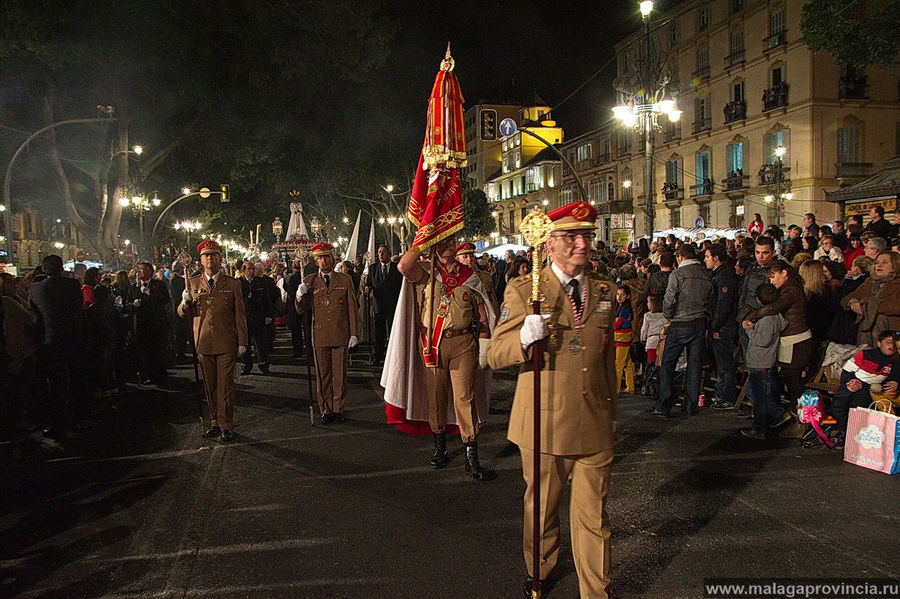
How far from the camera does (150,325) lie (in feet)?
37.5

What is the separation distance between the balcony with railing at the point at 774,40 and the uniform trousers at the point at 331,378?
34.6 meters

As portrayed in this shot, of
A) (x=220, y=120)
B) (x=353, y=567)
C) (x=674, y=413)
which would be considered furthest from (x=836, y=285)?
(x=220, y=120)

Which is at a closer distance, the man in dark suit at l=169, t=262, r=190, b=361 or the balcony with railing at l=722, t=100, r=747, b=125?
the man in dark suit at l=169, t=262, r=190, b=361

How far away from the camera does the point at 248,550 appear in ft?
14.7

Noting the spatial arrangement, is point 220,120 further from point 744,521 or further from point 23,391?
point 744,521

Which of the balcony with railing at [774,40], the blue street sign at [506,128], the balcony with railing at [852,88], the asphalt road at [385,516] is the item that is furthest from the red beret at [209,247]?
the balcony with railing at [774,40]

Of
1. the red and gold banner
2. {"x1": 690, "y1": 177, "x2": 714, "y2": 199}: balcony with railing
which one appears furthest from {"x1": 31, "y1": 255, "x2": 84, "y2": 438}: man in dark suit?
{"x1": 690, "y1": 177, "x2": 714, "y2": 199}: balcony with railing

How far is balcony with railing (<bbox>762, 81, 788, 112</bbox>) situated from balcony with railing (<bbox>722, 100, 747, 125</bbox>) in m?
2.11

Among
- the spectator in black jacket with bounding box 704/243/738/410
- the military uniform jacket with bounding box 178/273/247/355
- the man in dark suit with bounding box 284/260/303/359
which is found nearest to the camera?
the military uniform jacket with bounding box 178/273/247/355

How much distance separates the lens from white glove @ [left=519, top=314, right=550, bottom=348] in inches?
133

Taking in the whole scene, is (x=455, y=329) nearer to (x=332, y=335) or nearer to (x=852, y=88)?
(x=332, y=335)

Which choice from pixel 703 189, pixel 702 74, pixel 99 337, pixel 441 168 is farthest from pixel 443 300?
pixel 702 74

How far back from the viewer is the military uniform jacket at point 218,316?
24.3 feet

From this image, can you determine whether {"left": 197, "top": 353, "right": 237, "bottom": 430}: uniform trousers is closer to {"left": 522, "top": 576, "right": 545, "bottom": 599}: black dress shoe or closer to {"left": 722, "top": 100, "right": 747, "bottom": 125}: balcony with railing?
{"left": 522, "top": 576, "right": 545, "bottom": 599}: black dress shoe
